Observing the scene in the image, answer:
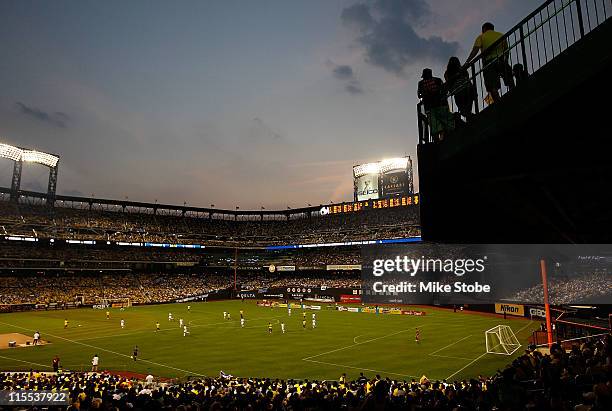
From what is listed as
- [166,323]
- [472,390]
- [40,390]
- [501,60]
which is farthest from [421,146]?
[166,323]

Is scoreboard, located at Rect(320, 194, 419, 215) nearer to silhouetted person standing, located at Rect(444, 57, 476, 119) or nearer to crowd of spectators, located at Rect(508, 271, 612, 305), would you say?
crowd of spectators, located at Rect(508, 271, 612, 305)

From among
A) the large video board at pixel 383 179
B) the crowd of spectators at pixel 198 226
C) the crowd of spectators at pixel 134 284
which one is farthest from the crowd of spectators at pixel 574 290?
the crowd of spectators at pixel 134 284

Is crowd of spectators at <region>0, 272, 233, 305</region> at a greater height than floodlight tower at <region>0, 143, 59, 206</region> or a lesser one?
lesser

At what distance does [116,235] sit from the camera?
83938mm

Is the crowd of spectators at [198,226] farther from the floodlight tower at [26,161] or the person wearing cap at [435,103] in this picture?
the person wearing cap at [435,103]

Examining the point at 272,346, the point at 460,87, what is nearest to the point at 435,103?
the point at 460,87

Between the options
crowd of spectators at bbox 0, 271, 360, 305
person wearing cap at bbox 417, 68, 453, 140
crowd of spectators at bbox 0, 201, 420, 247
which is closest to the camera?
person wearing cap at bbox 417, 68, 453, 140

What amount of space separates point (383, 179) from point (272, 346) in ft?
170

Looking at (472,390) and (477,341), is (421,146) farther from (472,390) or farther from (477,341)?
(477,341)

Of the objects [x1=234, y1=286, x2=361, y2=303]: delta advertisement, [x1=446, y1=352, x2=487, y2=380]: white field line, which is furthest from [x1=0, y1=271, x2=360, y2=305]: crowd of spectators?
[x1=446, y1=352, x2=487, y2=380]: white field line

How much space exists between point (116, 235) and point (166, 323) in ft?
141

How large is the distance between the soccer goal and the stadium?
0.76 feet

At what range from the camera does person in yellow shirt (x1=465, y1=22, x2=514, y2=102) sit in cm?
809

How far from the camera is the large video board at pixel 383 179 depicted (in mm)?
76312
